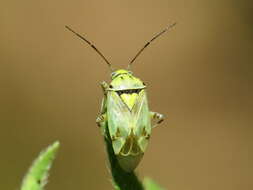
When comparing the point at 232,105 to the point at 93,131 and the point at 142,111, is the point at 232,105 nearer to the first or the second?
A: the point at 93,131

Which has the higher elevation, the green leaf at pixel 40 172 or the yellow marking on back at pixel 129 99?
the yellow marking on back at pixel 129 99

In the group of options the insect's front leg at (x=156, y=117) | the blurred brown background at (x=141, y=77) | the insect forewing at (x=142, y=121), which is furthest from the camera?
the blurred brown background at (x=141, y=77)

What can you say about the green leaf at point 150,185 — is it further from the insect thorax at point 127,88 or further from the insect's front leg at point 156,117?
the insect's front leg at point 156,117

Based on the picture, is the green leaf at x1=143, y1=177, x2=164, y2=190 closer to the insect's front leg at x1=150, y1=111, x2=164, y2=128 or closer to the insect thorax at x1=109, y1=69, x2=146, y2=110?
the insect thorax at x1=109, y1=69, x2=146, y2=110

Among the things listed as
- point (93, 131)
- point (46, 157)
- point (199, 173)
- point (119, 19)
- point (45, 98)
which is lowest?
point (199, 173)

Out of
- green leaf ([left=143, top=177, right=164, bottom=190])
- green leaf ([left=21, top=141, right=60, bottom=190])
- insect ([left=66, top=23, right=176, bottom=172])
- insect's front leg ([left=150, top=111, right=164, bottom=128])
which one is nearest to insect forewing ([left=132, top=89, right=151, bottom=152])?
insect ([left=66, top=23, right=176, bottom=172])

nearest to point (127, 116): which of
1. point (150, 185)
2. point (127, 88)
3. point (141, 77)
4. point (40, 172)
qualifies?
point (127, 88)

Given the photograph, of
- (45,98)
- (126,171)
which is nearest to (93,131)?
(45,98)

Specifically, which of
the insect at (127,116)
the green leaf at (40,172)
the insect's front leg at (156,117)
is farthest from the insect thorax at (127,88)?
the green leaf at (40,172)
